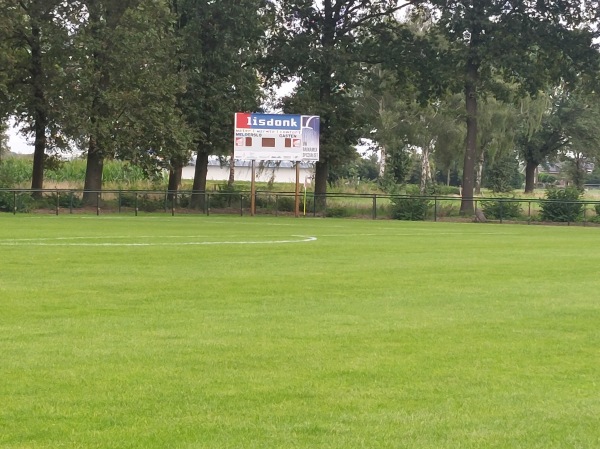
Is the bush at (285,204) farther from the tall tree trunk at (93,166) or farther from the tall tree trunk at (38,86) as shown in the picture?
the tall tree trunk at (38,86)

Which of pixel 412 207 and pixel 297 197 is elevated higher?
pixel 297 197

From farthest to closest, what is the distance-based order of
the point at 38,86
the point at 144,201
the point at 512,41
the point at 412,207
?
the point at 512,41
the point at 38,86
the point at 144,201
the point at 412,207

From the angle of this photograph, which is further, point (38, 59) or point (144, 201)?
point (38, 59)

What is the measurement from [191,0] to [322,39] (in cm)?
752

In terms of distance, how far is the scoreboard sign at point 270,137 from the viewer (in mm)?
44875

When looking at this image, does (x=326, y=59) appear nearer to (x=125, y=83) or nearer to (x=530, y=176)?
(x=125, y=83)

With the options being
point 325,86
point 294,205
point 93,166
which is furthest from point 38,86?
point 325,86

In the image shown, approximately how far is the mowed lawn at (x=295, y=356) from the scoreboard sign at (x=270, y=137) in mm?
28407

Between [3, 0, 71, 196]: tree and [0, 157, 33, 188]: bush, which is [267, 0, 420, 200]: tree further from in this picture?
[0, 157, 33, 188]: bush

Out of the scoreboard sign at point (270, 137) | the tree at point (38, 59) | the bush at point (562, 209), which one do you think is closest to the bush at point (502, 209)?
the bush at point (562, 209)

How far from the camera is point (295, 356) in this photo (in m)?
8.23

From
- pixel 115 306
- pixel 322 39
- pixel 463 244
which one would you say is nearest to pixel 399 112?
pixel 322 39

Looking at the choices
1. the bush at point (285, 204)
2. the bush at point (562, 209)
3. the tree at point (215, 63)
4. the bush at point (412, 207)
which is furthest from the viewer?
the tree at point (215, 63)

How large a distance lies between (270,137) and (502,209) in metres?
11.4
